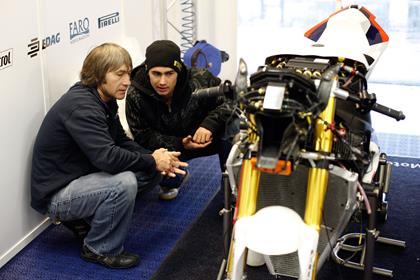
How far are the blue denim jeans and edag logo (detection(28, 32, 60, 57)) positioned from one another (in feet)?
2.06

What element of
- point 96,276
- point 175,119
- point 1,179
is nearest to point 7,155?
point 1,179

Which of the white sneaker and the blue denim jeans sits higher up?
the blue denim jeans

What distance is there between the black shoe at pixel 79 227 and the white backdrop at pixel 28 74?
22cm

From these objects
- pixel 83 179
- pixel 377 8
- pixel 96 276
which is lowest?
pixel 96 276

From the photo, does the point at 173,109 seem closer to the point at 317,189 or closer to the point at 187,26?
the point at 317,189

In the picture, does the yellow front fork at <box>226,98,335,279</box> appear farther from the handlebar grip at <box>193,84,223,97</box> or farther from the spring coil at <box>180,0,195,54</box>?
the spring coil at <box>180,0,195,54</box>

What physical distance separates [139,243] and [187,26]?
7.88ft

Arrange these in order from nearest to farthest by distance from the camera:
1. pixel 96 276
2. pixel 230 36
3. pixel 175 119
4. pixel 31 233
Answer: pixel 96 276
pixel 31 233
pixel 175 119
pixel 230 36

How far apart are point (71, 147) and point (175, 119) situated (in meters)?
0.62

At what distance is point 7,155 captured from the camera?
255 centimetres

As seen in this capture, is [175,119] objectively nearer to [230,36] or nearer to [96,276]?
[96,276]

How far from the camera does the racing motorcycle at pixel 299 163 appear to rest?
1.70 meters

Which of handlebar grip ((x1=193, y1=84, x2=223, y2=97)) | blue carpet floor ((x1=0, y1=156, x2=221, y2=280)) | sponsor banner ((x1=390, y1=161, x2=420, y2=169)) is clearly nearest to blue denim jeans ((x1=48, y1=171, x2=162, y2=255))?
blue carpet floor ((x1=0, y1=156, x2=221, y2=280))

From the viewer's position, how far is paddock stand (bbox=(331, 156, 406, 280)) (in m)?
1.99
